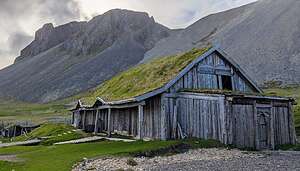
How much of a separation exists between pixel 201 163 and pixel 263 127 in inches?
393

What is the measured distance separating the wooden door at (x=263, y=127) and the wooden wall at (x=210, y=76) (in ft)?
17.1

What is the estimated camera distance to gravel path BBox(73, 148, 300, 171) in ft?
53.8

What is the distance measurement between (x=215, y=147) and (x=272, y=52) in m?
93.2

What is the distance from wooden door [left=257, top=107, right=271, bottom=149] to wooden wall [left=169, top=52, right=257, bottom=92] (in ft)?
17.1

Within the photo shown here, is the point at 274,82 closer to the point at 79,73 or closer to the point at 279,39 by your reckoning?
the point at 279,39

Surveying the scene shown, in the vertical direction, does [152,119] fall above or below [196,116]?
below

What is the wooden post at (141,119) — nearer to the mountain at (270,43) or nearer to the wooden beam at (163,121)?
the wooden beam at (163,121)

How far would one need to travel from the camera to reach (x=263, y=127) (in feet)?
84.7

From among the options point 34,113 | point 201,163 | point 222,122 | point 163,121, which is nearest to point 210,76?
point 163,121

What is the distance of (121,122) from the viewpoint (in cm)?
3209

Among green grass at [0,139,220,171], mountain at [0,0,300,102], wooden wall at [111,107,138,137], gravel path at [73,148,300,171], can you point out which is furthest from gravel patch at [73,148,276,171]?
mountain at [0,0,300,102]

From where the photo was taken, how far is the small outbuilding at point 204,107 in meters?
24.3

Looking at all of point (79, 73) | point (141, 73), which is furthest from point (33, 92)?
point (141, 73)

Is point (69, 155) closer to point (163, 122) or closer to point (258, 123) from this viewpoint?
point (163, 122)
